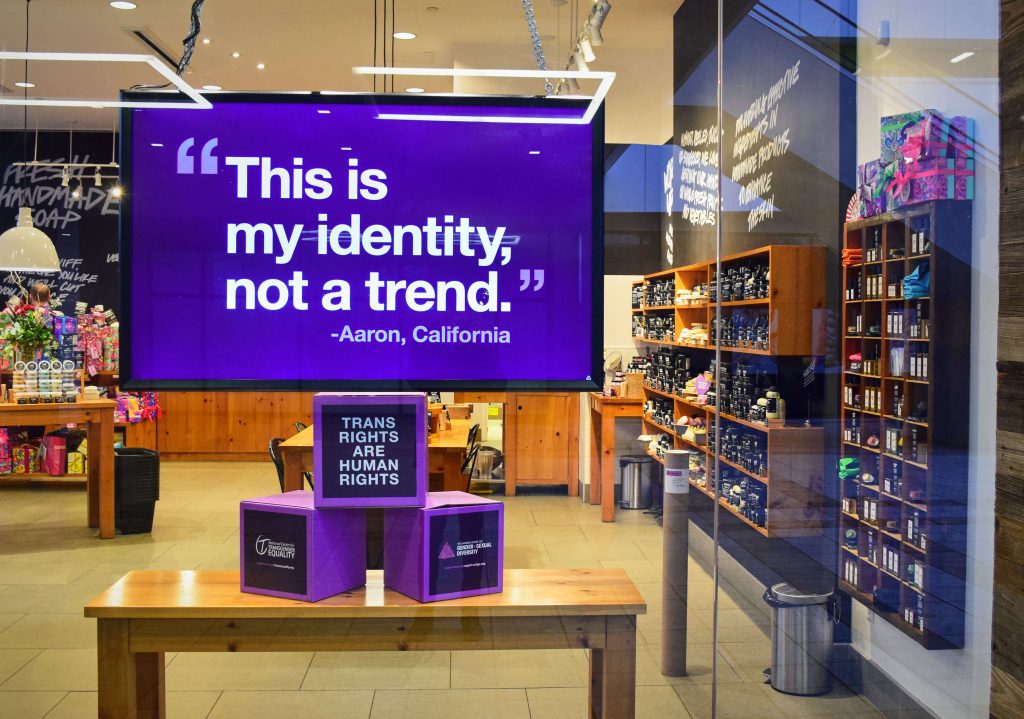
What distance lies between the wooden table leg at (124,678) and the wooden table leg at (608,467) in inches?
52.5

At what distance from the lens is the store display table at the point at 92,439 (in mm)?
2229

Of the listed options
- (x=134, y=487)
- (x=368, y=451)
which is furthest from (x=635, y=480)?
(x=134, y=487)

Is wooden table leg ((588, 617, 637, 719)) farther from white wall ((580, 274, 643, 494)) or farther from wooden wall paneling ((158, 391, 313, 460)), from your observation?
wooden wall paneling ((158, 391, 313, 460))

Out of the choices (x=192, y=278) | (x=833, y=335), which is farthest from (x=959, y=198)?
(x=192, y=278)

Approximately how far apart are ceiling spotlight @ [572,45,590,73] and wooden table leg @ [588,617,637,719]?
1.65m

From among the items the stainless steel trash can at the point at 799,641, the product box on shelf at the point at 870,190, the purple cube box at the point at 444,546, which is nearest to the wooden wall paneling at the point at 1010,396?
the product box on shelf at the point at 870,190

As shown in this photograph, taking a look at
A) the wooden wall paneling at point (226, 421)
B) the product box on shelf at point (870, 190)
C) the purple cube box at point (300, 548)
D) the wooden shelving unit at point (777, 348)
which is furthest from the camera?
the product box on shelf at point (870, 190)

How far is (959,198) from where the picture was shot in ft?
8.84

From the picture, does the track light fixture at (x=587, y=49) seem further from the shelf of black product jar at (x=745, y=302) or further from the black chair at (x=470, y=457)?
the black chair at (x=470, y=457)

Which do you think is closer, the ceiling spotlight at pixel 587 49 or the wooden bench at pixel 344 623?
the wooden bench at pixel 344 623

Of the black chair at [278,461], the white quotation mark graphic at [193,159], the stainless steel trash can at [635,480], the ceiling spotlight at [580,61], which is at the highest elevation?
the ceiling spotlight at [580,61]

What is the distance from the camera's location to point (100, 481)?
2.23m

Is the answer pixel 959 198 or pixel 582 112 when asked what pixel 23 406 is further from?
pixel 959 198

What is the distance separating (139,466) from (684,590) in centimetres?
168
